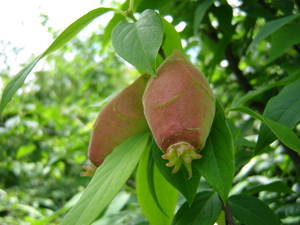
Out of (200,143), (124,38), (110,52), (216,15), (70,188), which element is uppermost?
(124,38)

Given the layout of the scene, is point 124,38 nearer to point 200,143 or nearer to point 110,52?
point 200,143

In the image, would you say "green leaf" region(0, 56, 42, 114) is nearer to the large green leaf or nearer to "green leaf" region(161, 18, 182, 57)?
the large green leaf

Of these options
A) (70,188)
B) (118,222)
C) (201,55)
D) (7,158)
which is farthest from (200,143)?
(70,188)

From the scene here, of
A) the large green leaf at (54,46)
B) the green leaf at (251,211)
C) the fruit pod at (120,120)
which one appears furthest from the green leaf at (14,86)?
the green leaf at (251,211)

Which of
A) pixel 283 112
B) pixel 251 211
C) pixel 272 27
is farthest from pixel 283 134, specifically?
pixel 272 27

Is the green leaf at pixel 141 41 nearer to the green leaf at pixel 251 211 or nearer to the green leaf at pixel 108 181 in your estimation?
the green leaf at pixel 108 181

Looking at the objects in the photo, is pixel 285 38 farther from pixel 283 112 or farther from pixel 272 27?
pixel 283 112

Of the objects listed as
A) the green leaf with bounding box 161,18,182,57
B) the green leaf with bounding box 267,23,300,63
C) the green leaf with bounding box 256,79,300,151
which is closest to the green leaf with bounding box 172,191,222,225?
the green leaf with bounding box 256,79,300,151
